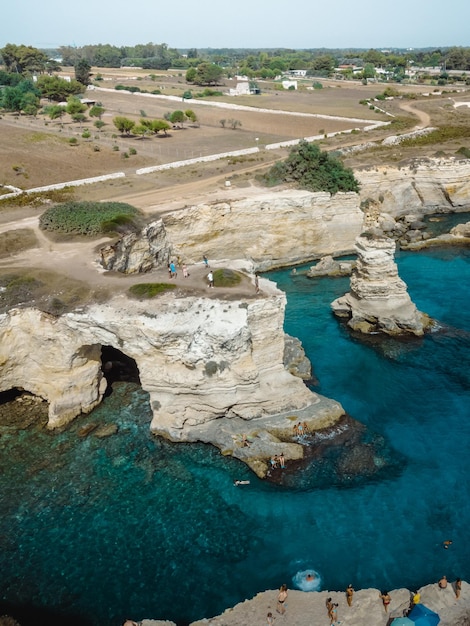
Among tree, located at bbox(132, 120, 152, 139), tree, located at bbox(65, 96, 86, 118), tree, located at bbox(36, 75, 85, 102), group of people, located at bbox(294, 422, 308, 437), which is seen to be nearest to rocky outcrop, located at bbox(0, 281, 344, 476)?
group of people, located at bbox(294, 422, 308, 437)

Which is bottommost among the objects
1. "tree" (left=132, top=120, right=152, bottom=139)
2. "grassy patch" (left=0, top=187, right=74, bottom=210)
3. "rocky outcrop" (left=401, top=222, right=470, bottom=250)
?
"rocky outcrop" (left=401, top=222, right=470, bottom=250)

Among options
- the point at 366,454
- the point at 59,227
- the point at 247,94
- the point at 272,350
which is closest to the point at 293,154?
the point at 59,227

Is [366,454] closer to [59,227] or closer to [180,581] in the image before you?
[180,581]

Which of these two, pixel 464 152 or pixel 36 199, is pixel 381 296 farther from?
pixel 464 152

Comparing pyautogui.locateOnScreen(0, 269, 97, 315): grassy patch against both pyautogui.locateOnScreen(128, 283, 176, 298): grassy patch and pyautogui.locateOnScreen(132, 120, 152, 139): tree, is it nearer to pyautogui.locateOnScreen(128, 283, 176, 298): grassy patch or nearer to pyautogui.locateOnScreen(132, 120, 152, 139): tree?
pyautogui.locateOnScreen(128, 283, 176, 298): grassy patch

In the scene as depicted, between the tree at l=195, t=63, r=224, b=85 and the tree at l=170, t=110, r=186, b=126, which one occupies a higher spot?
the tree at l=195, t=63, r=224, b=85

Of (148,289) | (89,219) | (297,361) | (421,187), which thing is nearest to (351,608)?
(297,361)
